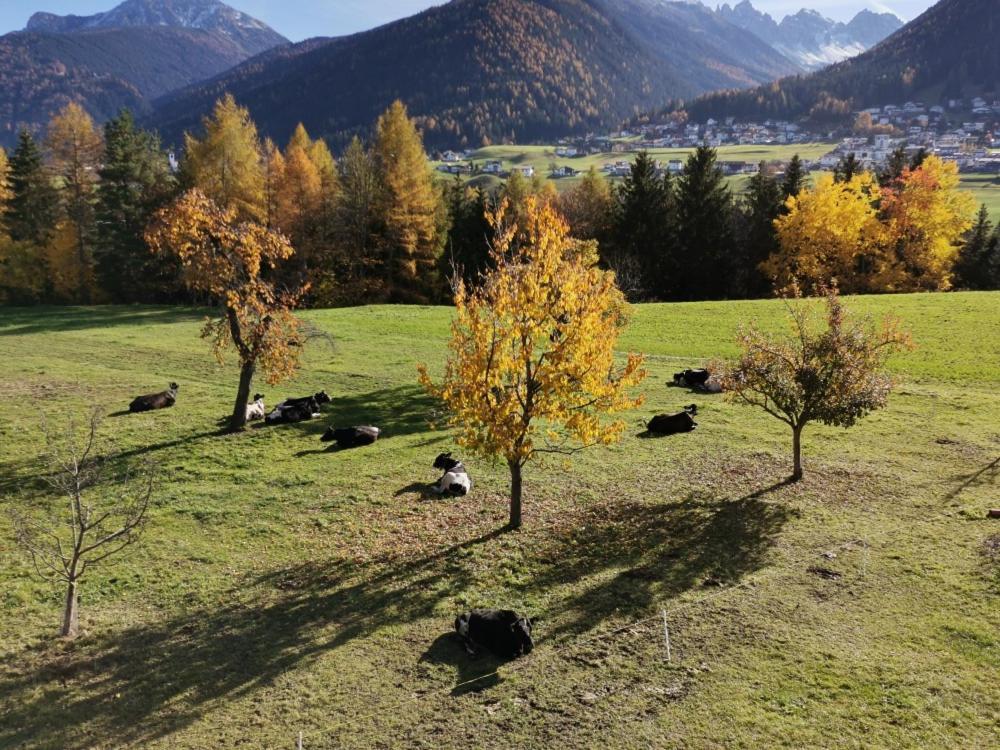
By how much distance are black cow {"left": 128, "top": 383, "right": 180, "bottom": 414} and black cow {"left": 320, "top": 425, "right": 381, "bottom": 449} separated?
8.86 metres

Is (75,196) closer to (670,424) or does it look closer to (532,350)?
(670,424)

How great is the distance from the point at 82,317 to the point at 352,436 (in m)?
39.5

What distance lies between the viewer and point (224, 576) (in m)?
16.8

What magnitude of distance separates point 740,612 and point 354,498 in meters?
12.1

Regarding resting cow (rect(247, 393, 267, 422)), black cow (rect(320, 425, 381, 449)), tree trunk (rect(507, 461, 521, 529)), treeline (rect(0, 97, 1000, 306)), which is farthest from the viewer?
treeline (rect(0, 97, 1000, 306))

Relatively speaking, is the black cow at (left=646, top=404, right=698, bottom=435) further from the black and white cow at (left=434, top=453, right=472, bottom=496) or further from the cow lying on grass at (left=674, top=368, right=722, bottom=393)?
the black and white cow at (left=434, top=453, right=472, bottom=496)

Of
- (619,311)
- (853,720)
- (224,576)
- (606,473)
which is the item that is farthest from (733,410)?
(224,576)

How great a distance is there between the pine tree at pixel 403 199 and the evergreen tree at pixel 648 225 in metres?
19.8

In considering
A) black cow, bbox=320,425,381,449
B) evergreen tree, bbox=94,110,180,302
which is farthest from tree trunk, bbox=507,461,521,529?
evergreen tree, bbox=94,110,180,302

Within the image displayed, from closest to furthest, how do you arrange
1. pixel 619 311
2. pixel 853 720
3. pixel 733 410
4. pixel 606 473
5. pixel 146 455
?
pixel 853 720 → pixel 606 473 → pixel 146 455 → pixel 733 410 → pixel 619 311

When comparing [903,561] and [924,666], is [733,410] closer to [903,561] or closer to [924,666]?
[903,561]

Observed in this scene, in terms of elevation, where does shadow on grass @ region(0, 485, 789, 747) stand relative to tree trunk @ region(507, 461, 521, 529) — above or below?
below

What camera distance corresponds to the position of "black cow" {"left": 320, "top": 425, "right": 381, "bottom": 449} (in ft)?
83.9

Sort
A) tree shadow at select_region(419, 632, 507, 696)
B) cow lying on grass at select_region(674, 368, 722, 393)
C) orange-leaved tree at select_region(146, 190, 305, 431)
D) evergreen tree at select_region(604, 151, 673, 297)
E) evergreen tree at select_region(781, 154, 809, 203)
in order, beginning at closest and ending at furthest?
1. tree shadow at select_region(419, 632, 507, 696)
2. orange-leaved tree at select_region(146, 190, 305, 431)
3. cow lying on grass at select_region(674, 368, 722, 393)
4. evergreen tree at select_region(604, 151, 673, 297)
5. evergreen tree at select_region(781, 154, 809, 203)
